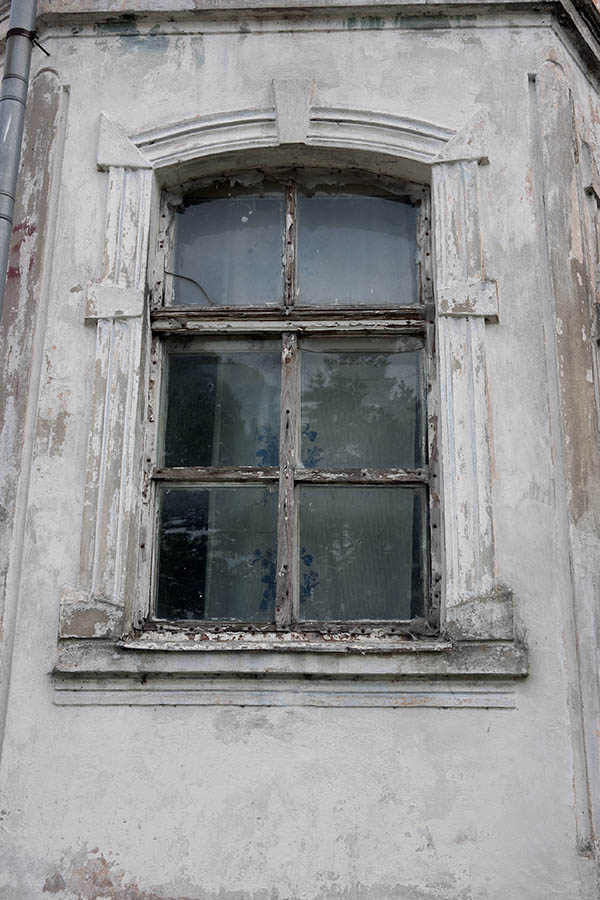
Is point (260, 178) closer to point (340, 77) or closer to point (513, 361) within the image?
point (340, 77)

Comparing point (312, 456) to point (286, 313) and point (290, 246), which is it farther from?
point (290, 246)

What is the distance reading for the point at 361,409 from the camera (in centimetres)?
456

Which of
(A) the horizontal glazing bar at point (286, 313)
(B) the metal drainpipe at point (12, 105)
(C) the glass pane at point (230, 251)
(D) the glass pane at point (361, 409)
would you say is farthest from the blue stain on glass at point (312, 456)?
(B) the metal drainpipe at point (12, 105)

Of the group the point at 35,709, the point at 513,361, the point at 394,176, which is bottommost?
the point at 35,709

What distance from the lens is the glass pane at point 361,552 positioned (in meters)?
4.29

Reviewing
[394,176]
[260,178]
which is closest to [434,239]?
[394,176]

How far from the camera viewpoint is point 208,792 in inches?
155

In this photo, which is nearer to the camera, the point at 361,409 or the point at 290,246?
the point at 361,409

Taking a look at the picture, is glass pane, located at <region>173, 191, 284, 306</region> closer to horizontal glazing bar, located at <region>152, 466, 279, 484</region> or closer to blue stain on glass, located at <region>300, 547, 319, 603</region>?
horizontal glazing bar, located at <region>152, 466, 279, 484</region>

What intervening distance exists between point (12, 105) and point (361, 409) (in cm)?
175

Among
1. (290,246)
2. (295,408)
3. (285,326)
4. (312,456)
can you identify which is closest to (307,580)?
(312,456)

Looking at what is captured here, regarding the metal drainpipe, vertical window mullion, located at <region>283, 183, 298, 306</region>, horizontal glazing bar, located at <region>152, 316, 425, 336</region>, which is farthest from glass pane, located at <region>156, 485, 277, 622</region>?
the metal drainpipe

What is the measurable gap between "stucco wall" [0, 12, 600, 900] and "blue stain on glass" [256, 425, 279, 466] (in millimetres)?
657

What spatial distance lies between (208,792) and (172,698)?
13.1 inches
